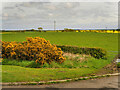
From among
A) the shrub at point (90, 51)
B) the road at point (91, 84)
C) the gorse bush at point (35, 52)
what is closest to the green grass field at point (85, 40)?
the shrub at point (90, 51)

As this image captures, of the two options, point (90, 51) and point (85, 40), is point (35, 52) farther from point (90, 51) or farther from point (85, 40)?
point (85, 40)

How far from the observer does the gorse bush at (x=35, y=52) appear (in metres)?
11.8

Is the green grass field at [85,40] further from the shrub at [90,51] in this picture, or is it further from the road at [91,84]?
the road at [91,84]

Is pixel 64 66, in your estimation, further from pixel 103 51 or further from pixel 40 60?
pixel 103 51

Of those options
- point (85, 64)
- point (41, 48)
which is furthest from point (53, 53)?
point (85, 64)

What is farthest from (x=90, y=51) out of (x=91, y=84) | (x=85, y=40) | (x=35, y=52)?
(x=85, y=40)

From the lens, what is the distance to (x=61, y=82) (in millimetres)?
7941

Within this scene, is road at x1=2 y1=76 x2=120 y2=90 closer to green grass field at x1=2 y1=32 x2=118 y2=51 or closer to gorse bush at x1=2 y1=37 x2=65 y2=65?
gorse bush at x1=2 y1=37 x2=65 y2=65

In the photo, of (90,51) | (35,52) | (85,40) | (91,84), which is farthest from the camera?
(85,40)

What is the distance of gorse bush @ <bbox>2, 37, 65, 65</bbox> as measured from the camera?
1183 centimetres

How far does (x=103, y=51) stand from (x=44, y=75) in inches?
332

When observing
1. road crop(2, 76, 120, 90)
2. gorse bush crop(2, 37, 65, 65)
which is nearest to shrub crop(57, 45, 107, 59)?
gorse bush crop(2, 37, 65, 65)

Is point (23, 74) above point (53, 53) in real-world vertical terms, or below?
below

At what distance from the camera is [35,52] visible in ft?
40.5
